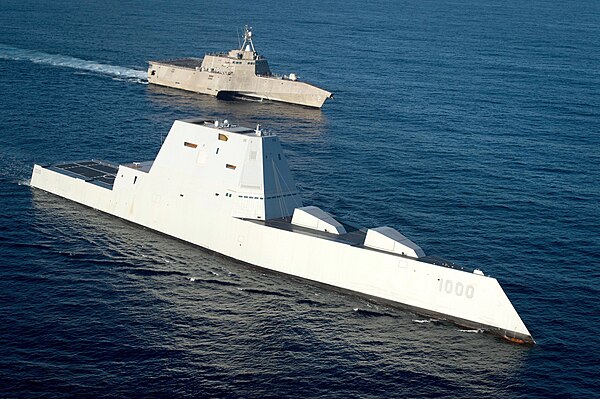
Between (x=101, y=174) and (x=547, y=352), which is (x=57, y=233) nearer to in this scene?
(x=101, y=174)

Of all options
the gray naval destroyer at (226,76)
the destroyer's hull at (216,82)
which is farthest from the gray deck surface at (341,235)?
the gray naval destroyer at (226,76)

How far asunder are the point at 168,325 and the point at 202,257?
40.9 feet

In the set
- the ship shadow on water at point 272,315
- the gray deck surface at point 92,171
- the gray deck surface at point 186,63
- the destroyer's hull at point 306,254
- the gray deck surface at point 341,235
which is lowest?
the ship shadow on water at point 272,315

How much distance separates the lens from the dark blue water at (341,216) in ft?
155

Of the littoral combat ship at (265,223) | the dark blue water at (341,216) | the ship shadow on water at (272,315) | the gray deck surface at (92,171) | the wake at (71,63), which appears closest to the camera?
the dark blue water at (341,216)

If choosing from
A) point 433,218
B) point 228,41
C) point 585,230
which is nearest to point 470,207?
point 433,218

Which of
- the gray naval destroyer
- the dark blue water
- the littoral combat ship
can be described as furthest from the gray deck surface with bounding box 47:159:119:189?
the gray naval destroyer

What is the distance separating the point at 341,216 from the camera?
7150cm

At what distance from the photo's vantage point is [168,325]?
2061 inches

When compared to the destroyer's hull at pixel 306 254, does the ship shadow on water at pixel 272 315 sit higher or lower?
lower

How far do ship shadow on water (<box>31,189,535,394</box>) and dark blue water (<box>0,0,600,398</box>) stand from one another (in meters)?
0.17

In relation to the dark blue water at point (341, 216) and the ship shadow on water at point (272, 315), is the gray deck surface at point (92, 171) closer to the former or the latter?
the dark blue water at point (341, 216)

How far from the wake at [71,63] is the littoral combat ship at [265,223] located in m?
61.1

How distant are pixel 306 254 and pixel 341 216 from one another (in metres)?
11.9
